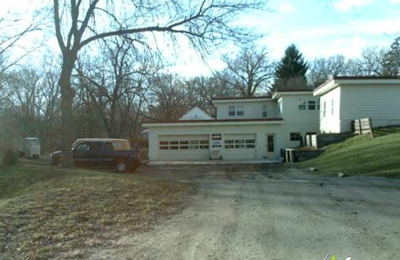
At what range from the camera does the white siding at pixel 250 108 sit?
157ft

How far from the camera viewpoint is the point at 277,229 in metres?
7.64

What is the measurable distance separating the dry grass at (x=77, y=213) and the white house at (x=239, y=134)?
27906 mm

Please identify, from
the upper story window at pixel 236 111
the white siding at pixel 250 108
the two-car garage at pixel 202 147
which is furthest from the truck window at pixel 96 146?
the upper story window at pixel 236 111

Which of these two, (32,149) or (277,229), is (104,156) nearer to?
(277,229)

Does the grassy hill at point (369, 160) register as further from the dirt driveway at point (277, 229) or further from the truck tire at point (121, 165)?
the truck tire at point (121, 165)

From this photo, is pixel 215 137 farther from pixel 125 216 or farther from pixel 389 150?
pixel 125 216

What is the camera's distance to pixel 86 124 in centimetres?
6112

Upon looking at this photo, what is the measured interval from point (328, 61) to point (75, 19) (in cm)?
6477

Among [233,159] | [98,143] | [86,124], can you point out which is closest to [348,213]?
[98,143]

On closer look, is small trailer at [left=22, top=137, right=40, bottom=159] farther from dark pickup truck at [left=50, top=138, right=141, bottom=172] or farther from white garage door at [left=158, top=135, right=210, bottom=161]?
dark pickup truck at [left=50, top=138, right=141, bottom=172]

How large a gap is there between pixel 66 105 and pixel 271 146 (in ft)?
81.4

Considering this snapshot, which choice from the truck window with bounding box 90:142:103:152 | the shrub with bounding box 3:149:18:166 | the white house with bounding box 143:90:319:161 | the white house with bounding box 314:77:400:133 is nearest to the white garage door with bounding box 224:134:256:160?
the white house with bounding box 143:90:319:161

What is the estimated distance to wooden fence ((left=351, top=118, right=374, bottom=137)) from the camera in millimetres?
27250

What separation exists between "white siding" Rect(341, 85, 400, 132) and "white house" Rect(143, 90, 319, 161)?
34.9 feet
